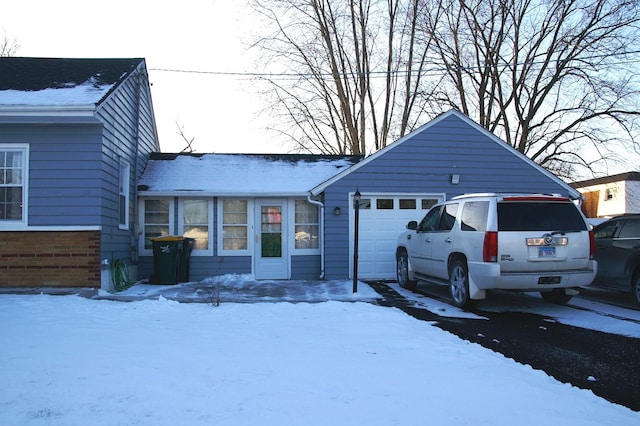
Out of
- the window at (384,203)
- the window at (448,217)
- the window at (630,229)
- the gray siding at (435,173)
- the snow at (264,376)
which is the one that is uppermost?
the gray siding at (435,173)

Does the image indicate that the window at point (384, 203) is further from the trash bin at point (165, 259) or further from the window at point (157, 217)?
the window at point (157, 217)

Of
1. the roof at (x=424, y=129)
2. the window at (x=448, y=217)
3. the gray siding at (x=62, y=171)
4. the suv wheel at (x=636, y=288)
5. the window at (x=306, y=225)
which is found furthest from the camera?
the window at (x=306, y=225)

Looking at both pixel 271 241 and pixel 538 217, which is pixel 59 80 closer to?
pixel 271 241

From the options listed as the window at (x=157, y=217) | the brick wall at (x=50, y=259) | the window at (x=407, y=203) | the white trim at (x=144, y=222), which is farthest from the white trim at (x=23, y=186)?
the window at (x=407, y=203)

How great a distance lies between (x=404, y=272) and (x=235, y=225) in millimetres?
4530

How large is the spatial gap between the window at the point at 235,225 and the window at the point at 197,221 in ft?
1.31

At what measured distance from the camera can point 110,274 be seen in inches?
400

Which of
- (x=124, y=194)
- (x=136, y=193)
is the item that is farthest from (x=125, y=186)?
(x=136, y=193)

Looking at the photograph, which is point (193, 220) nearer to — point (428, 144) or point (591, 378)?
point (428, 144)

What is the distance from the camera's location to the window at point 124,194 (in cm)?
1137

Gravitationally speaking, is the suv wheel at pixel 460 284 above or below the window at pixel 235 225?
below

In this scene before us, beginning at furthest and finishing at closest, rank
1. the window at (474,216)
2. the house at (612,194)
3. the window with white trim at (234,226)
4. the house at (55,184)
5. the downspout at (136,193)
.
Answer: the house at (612,194)
the window with white trim at (234,226)
the downspout at (136,193)
the house at (55,184)
the window at (474,216)

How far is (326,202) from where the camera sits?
1252 centimetres

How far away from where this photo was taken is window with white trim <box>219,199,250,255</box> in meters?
12.9
